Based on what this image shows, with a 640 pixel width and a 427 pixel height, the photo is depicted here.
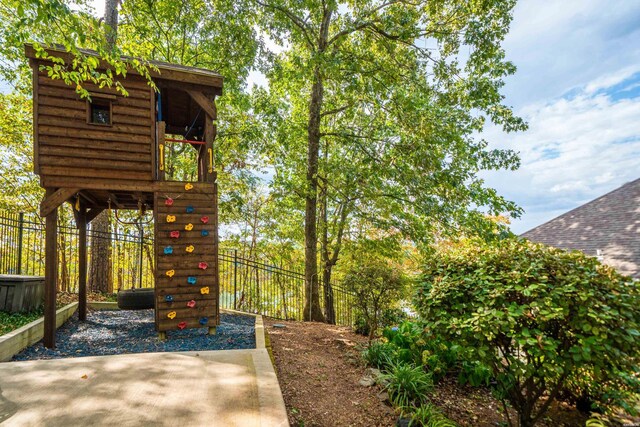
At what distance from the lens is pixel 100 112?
5.53 meters

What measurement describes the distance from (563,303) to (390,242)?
667 cm

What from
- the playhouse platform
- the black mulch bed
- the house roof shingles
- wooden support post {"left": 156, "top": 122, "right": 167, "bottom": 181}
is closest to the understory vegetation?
the playhouse platform

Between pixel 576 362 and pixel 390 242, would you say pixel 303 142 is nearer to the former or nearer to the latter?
pixel 390 242

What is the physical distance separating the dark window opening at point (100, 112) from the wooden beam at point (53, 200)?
4.04ft

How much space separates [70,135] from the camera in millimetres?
5098

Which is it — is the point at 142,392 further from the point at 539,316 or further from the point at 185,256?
the point at 539,316

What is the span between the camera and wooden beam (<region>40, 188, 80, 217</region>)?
4.79m

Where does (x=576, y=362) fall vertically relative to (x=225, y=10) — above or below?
below

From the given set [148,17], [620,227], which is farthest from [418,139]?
[148,17]

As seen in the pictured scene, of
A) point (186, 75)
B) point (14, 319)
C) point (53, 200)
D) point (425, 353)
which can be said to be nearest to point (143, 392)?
point (425, 353)

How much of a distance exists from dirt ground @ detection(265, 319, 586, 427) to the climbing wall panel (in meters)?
1.39

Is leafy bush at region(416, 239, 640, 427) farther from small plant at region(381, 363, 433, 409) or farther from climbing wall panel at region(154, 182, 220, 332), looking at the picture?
climbing wall panel at region(154, 182, 220, 332)

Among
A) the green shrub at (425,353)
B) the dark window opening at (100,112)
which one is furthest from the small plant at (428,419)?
the dark window opening at (100,112)

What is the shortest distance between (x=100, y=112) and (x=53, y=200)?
68.2 inches
